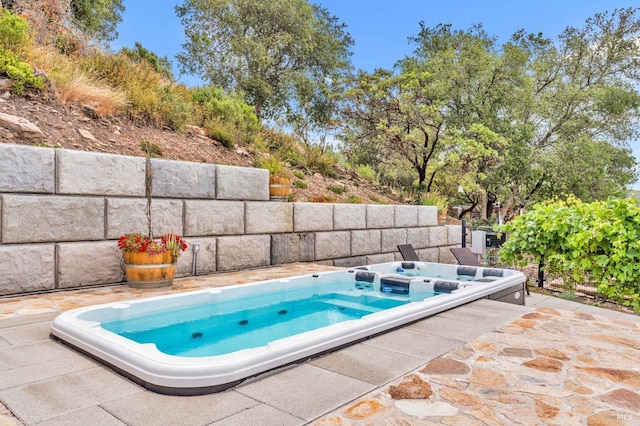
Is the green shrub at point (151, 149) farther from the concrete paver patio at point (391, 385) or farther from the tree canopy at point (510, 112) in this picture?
the tree canopy at point (510, 112)

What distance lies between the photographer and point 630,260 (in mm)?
4816

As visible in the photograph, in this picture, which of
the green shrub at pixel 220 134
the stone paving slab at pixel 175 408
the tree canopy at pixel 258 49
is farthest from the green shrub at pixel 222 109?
the stone paving slab at pixel 175 408

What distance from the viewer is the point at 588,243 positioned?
201 inches

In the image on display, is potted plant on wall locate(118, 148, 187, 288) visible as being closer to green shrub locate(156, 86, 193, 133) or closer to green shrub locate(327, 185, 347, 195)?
green shrub locate(156, 86, 193, 133)

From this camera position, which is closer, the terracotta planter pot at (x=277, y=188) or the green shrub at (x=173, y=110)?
the terracotta planter pot at (x=277, y=188)

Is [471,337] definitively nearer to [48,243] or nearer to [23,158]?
[48,243]

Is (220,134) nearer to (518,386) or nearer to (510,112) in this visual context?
(518,386)

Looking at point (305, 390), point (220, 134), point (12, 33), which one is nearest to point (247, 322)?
point (305, 390)

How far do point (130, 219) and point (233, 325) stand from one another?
171cm

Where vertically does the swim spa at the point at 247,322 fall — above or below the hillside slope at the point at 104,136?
below

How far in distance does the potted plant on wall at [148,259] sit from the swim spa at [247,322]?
0.70 m

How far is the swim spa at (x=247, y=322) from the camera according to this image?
1.96 m

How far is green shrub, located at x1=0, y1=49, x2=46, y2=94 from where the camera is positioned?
16.3 feet

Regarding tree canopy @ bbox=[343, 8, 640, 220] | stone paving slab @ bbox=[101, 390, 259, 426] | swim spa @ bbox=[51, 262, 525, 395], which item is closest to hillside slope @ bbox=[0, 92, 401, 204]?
swim spa @ bbox=[51, 262, 525, 395]
